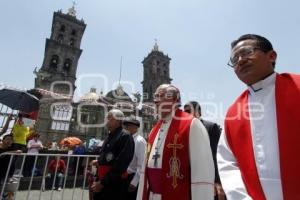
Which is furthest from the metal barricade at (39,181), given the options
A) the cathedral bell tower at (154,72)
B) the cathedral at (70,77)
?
the cathedral bell tower at (154,72)

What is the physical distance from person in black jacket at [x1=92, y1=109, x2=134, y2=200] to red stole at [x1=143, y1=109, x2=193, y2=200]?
30.5 inches

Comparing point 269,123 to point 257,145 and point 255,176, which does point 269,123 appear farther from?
point 255,176

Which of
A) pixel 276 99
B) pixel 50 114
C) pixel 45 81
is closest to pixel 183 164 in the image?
pixel 276 99

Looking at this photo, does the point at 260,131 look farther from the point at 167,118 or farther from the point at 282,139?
the point at 167,118

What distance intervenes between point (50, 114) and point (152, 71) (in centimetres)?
2640

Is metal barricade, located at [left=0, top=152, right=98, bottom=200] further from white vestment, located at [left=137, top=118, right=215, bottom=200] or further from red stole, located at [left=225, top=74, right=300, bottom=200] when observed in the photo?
red stole, located at [left=225, top=74, right=300, bottom=200]

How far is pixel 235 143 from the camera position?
1.69 m

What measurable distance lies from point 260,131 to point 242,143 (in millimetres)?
146

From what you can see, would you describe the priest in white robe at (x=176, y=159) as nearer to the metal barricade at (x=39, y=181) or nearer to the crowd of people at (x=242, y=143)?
the crowd of people at (x=242, y=143)

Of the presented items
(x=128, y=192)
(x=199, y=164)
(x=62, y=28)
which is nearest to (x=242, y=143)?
(x=199, y=164)

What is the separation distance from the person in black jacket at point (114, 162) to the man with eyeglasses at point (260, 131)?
1989 millimetres

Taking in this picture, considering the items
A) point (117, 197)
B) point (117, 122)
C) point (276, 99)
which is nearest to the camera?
point (276, 99)

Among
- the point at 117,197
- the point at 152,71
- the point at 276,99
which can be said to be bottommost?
the point at 117,197

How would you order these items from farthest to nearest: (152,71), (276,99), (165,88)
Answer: (152,71)
(165,88)
(276,99)
